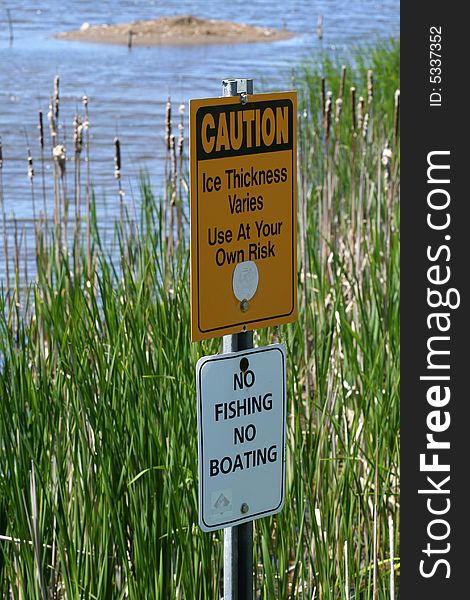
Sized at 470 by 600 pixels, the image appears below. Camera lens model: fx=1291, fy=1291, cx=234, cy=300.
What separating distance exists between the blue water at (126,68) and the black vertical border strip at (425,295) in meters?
1.14

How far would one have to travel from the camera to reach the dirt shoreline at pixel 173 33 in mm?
17406

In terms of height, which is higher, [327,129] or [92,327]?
[327,129]

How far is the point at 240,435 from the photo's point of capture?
1938 mm

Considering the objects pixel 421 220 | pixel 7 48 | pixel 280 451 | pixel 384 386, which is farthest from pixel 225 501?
pixel 7 48

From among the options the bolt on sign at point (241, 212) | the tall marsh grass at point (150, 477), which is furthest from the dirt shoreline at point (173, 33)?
the bolt on sign at point (241, 212)

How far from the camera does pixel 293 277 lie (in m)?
2.03

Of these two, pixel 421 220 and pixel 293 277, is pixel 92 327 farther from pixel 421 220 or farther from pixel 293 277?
pixel 293 277

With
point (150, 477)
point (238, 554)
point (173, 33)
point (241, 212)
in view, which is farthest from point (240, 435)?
point (173, 33)

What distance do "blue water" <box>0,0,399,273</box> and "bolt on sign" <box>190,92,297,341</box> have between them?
1.87m

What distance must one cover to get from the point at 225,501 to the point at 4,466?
819 mm

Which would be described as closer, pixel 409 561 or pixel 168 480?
pixel 168 480

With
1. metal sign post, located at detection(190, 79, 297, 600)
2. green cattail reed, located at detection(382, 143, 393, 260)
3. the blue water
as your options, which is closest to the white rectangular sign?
metal sign post, located at detection(190, 79, 297, 600)

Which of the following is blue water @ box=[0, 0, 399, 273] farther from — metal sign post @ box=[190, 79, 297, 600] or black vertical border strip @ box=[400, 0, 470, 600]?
metal sign post @ box=[190, 79, 297, 600]

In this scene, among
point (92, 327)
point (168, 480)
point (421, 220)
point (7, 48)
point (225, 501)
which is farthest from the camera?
point (7, 48)
